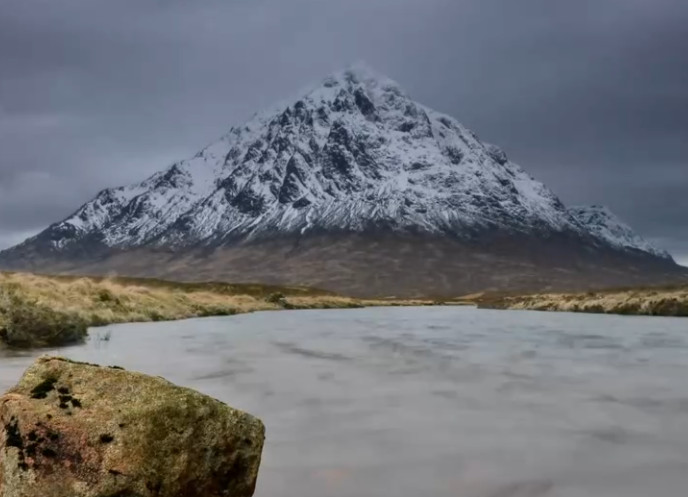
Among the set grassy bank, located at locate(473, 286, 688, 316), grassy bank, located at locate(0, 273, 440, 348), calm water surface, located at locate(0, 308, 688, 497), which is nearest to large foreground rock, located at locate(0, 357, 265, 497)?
calm water surface, located at locate(0, 308, 688, 497)

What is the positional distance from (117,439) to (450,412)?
7.18m

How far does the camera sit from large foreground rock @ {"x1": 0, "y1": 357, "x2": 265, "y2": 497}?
5.78m

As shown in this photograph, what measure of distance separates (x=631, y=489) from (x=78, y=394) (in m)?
5.76

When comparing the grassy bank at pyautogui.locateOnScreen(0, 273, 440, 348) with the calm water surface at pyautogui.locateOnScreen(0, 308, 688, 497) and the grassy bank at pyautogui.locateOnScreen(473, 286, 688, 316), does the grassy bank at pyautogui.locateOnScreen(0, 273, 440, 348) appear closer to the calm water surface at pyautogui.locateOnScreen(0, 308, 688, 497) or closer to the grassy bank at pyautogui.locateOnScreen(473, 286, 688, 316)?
the calm water surface at pyautogui.locateOnScreen(0, 308, 688, 497)

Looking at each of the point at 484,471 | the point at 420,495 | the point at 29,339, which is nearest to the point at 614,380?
the point at 484,471

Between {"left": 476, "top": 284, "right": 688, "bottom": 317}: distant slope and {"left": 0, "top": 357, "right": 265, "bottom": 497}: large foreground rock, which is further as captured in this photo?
{"left": 476, "top": 284, "right": 688, "bottom": 317}: distant slope

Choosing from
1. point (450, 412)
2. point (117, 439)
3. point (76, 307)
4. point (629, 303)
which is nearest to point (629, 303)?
point (629, 303)

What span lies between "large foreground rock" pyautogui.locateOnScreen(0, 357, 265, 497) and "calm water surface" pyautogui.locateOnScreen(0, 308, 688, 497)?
1076 millimetres

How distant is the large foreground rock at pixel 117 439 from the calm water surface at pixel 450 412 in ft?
3.53

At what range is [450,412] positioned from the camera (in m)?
11.9

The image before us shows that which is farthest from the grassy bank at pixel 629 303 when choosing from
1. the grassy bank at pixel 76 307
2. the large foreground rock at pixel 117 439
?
the large foreground rock at pixel 117 439

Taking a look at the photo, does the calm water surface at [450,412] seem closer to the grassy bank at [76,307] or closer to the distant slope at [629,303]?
the grassy bank at [76,307]

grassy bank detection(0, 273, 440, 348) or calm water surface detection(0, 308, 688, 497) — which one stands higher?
grassy bank detection(0, 273, 440, 348)

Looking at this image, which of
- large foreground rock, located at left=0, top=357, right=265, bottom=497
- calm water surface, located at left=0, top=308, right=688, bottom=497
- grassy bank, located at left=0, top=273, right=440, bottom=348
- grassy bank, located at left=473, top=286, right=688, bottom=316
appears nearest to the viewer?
large foreground rock, located at left=0, top=357, right=265, bottom=497
